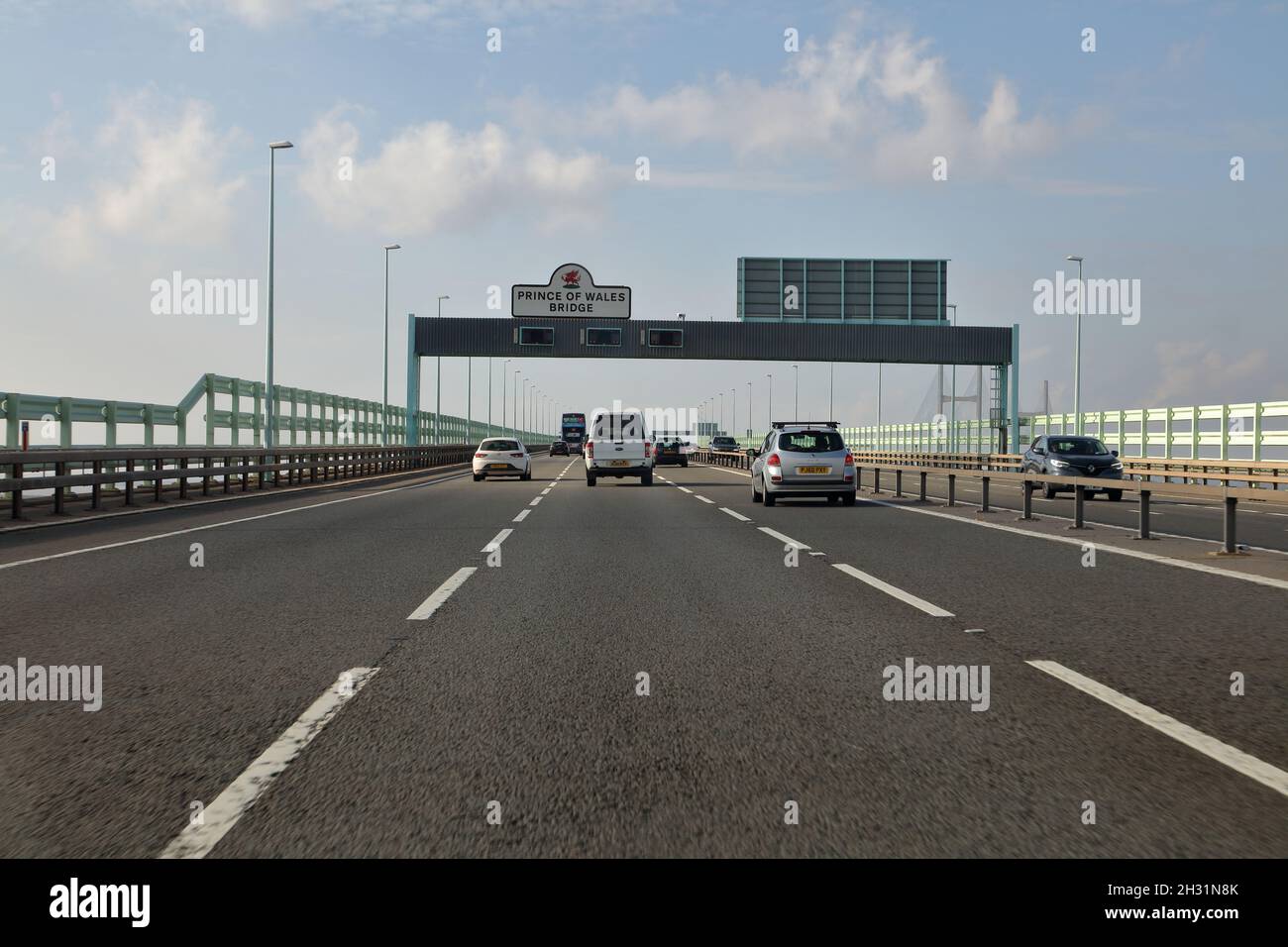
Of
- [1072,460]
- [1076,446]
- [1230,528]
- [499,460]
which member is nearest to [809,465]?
[1230,528]

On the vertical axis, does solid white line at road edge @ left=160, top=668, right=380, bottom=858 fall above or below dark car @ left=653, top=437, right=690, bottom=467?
below

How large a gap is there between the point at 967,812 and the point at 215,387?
26.5 m

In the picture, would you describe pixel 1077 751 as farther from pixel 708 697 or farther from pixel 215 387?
pixel 215 387

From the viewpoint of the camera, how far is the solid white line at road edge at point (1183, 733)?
13.5 ft

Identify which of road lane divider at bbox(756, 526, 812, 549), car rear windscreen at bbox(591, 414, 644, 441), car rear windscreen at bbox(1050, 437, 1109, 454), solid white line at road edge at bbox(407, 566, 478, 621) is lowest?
solid white line at road edge at bbox(407, 566, 478, 621)

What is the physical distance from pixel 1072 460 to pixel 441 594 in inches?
889

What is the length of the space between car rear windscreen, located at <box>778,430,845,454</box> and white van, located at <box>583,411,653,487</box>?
32.4 ft

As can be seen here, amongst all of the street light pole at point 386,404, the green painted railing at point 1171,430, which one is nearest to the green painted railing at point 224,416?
the street light pole at point 386,404

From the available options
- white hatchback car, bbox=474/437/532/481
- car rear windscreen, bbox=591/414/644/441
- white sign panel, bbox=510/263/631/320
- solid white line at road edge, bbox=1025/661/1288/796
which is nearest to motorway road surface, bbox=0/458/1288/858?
solid white line at road edge, bbox=1025/661/1288/796

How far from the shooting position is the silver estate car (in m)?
20.8

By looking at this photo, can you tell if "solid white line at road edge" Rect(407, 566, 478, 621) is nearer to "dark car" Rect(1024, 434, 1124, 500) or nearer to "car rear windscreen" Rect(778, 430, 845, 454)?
"car rear windscreen" Rect(778, 430, 845, 454)

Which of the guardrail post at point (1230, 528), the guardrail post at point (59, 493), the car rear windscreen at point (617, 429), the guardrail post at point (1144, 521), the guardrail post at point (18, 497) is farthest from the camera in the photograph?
the car rear windscreen at point (617, 429)

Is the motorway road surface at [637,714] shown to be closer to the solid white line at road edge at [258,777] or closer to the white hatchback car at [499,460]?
the solid white line at road edge at [258,777]

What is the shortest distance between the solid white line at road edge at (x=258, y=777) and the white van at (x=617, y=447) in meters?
25.2
